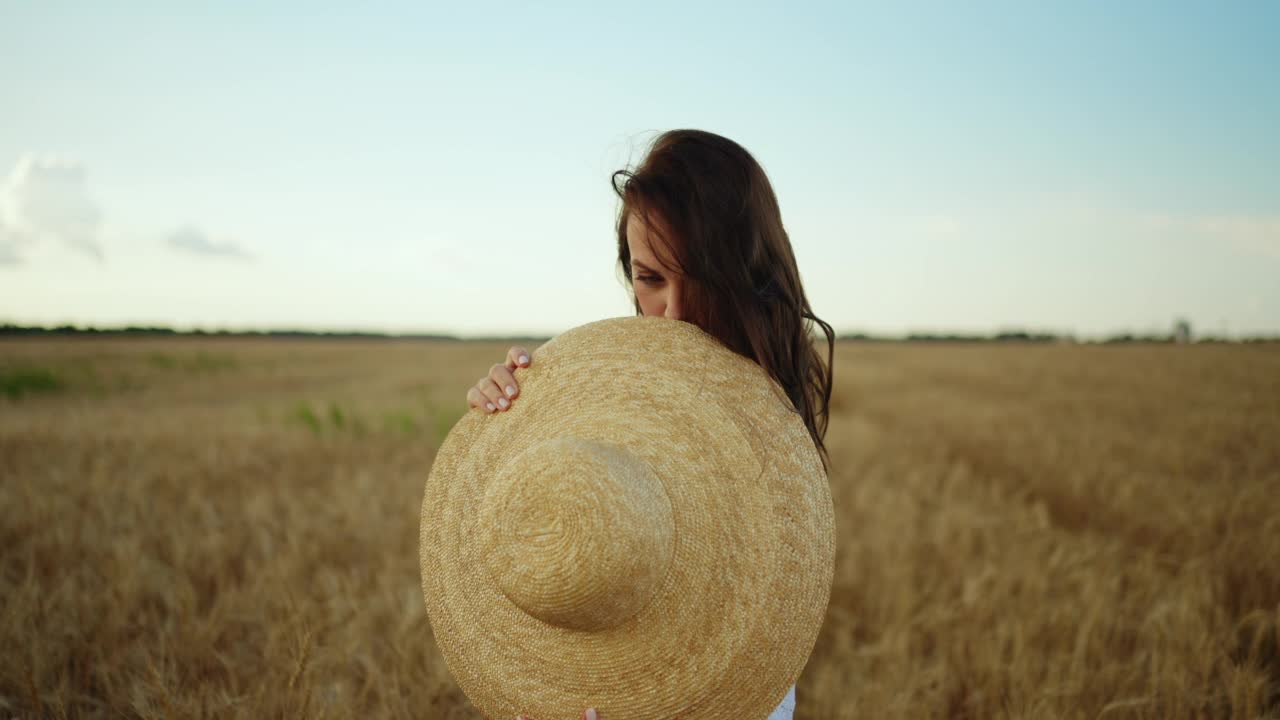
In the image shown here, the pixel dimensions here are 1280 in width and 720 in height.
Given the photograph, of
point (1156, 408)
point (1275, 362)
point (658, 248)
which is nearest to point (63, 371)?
point (658, 248)

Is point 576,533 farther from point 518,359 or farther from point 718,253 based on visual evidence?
point 718,253

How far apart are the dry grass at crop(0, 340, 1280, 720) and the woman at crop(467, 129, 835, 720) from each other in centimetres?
127

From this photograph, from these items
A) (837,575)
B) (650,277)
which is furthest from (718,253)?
(837,575)

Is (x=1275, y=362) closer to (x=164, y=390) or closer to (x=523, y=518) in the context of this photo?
(x=523, y=518)

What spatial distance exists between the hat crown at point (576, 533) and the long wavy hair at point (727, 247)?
0.49 metres

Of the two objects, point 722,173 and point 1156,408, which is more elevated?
point 722,173

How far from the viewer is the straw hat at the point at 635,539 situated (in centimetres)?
115

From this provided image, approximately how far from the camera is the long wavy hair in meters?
1.57

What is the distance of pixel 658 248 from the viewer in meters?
1.64

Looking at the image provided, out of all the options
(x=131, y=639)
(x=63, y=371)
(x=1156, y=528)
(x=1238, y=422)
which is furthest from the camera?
(x=63, y=371)

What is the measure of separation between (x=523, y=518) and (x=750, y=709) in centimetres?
57

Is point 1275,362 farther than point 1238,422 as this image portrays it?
Yes

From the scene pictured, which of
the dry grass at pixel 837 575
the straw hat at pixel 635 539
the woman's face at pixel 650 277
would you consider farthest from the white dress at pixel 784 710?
the woman's face at pixel 650 277

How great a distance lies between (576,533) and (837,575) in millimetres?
2826
